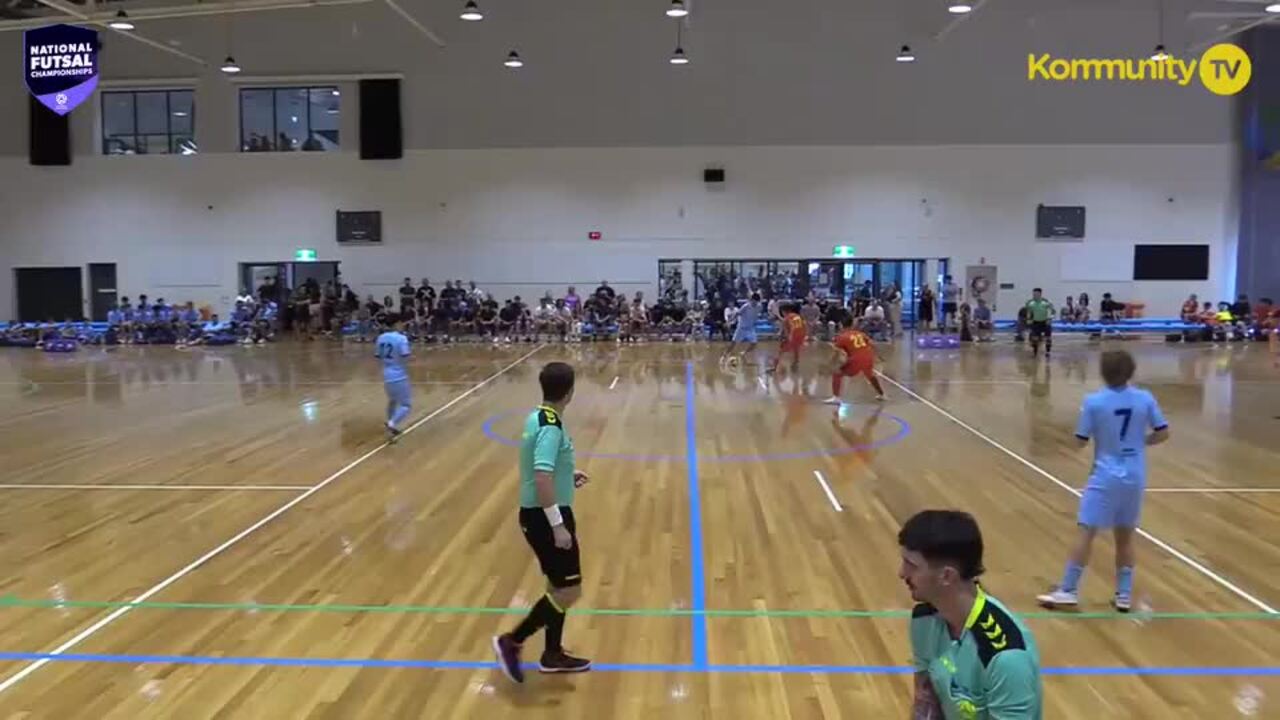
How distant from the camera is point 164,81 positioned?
2841 centimetres

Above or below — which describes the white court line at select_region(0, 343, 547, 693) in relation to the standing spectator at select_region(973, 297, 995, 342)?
below

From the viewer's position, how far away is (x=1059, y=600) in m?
5.34

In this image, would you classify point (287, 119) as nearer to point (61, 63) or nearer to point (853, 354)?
point (61, 63)

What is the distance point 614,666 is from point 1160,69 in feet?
94.1

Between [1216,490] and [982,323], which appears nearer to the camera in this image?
[1216,490]

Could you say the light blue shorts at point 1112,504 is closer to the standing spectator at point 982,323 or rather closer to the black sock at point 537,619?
the black sock at point 537,619

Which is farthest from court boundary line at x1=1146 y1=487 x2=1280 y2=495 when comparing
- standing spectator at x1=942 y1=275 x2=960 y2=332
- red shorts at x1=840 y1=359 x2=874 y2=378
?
standing spectator at x1=942 y1=275 x2=960 y2=332

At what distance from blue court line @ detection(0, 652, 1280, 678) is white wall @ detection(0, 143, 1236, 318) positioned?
24058 mm

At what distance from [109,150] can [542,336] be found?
576 inches

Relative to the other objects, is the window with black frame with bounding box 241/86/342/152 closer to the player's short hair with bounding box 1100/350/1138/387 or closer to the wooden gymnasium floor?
the wooden gymnasium floor

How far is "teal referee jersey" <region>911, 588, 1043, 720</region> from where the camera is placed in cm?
192

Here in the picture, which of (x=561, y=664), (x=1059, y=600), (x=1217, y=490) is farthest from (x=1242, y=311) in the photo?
(x=561, y=664)

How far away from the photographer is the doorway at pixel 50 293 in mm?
29031

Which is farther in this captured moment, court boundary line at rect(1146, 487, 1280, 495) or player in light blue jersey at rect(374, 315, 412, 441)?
player in light blue jersey at rect(374, 315, 412, 441)
